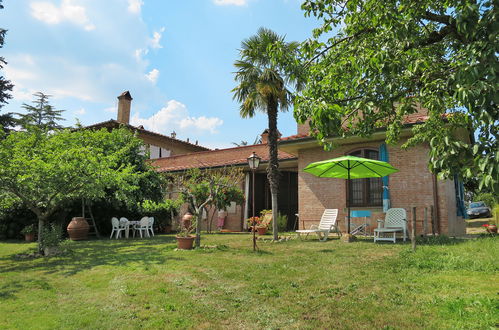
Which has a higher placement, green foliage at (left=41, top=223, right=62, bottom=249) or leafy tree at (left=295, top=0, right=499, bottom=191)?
leafy tree at (left=295, top=0, right=499, bottom=191)

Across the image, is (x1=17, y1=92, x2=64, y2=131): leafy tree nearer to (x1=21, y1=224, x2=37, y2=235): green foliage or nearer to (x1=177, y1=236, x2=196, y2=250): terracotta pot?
(x1=21, y1=224, x2=37, y2=235): green foliage

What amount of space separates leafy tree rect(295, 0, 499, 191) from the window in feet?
20.9

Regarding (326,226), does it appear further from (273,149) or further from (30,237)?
(30,237)

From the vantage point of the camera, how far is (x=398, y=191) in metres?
11.3

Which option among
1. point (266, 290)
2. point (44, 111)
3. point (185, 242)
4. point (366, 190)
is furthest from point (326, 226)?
point (44, 111)

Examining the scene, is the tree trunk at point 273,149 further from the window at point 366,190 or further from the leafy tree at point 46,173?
the leafy tree at point 46,173

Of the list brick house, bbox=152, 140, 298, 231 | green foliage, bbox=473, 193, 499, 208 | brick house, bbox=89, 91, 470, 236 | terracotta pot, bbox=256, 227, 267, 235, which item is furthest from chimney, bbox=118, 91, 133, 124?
green foliage, bbox=473, 193, 499, 208

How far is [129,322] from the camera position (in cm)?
407

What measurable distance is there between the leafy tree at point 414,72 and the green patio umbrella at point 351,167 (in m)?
3.94

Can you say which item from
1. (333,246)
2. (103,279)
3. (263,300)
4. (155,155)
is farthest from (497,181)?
(155,155)

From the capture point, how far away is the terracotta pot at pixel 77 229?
13031 mm

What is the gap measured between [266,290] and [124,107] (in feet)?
90.0

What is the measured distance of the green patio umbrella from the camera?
9648 mm

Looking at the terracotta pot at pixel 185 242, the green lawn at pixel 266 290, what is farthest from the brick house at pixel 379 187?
the terracotta pot at pixel 185 242
